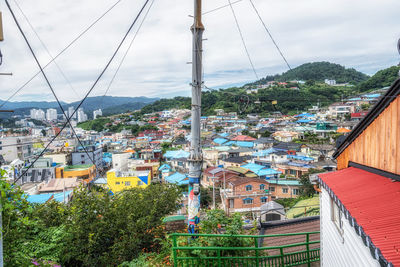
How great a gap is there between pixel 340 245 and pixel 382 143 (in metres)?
1.23

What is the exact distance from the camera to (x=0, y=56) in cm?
246

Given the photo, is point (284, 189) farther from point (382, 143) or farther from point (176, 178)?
point (382, 143)

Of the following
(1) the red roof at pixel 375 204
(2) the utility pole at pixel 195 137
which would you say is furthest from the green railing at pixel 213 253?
(1) the red roof at pixel 375 204

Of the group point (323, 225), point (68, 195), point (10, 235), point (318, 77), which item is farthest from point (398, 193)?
point (318, 77)

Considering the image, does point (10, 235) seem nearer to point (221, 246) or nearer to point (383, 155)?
point (221, 246)

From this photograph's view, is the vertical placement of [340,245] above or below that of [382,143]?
below

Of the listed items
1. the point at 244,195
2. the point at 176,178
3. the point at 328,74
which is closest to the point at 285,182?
the point at 244,195

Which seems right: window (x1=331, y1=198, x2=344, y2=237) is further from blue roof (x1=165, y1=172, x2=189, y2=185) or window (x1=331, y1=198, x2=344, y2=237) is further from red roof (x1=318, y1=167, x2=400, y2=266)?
blue roof (x1=165, y1=172, x2=189, y2=185)

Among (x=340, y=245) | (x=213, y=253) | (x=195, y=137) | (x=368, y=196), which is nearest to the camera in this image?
(x=368, y=196)

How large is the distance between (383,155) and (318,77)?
10278 cm

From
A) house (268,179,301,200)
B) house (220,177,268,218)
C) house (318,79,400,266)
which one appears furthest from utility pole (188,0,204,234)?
house (268,179,301,200)

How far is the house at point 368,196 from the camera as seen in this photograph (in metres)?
1.81

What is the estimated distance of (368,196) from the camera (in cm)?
240

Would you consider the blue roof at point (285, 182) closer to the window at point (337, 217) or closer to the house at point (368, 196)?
the house at point (368, 196)
